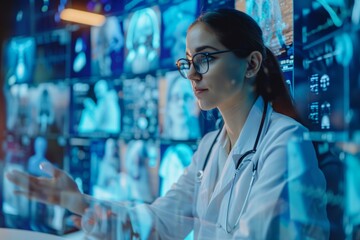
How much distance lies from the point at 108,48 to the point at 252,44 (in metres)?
0.91

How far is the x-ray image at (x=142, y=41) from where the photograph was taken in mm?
1712

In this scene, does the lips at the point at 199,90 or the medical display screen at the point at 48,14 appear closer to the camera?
the lips at the point at 199,90

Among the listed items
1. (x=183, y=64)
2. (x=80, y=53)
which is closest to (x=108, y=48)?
(x=80, y=53)

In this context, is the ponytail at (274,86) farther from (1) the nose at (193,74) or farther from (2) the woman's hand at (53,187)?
(2) the woman's hand at (53,187)

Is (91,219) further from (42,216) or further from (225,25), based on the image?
(42,216)

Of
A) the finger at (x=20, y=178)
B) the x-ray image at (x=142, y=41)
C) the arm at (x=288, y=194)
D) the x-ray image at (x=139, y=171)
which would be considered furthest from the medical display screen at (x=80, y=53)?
the arm at (x=288, y=194)

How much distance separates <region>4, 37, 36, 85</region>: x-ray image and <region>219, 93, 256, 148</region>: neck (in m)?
1.34

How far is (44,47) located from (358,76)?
5.41 ft

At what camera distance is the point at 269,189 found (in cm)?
99

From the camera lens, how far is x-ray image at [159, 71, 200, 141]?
5.19 feet

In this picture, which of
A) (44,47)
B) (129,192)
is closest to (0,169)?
(44,47)

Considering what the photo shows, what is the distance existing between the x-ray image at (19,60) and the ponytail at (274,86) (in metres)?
1.42

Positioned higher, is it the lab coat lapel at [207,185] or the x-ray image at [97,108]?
the x-ray image at [97,108]

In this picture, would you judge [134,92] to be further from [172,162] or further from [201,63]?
[201,63]
